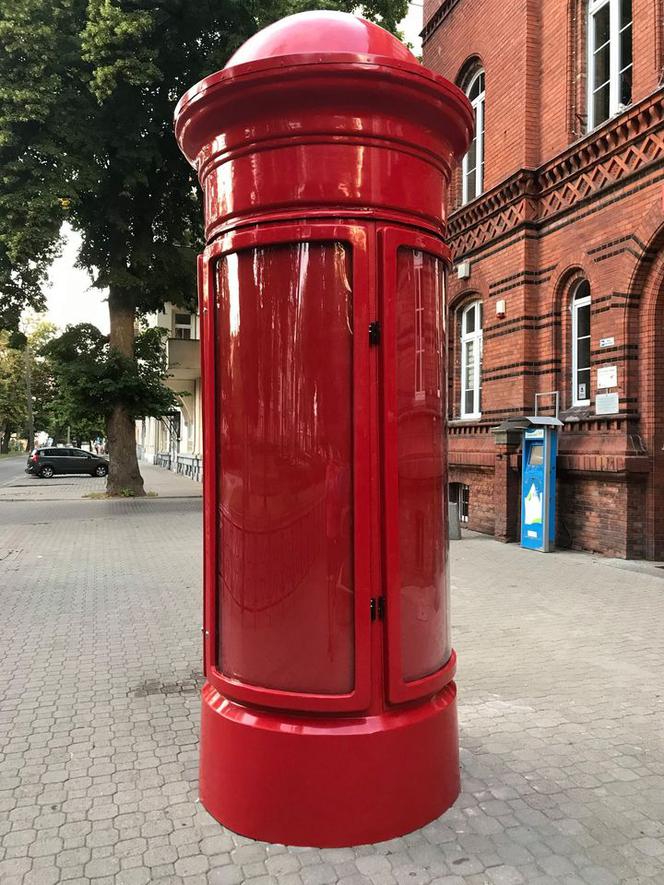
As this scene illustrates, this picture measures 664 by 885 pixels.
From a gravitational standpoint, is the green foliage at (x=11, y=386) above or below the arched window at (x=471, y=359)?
above

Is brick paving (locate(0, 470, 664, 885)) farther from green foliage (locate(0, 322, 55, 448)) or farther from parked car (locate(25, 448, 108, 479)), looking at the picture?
green foliage (locate(0, 322, 55, 448))

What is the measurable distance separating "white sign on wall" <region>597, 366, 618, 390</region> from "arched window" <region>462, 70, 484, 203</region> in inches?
195

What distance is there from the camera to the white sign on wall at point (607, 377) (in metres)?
8.82

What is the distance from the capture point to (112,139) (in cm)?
1514

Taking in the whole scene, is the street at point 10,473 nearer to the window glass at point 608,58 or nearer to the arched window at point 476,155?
the arched window at point 476,155

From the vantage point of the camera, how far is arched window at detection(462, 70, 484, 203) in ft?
41.1

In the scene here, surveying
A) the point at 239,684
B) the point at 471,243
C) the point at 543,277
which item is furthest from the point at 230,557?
the point at 471,243

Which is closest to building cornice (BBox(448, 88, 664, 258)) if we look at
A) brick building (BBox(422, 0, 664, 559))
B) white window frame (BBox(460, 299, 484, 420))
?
brick building (BBox(422, 0, 664, 559))

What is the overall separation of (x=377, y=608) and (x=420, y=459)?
64 cm

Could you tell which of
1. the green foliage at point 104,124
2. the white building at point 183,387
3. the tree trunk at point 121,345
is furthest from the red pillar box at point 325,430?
the white building at point 183,387

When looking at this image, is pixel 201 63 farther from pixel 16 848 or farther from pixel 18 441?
pixel 18 441

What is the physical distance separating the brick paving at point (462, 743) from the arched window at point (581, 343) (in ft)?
10.4

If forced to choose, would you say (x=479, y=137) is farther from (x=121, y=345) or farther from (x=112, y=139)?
(x=121, y=345)

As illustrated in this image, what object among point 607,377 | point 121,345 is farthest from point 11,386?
point 607,377
